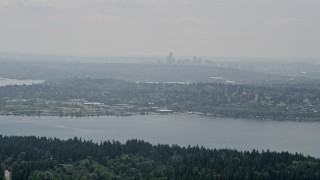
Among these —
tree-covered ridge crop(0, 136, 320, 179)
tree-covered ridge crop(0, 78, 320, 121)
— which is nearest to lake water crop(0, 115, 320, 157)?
tree-covered ridge crop(0, 78, 320, 121)

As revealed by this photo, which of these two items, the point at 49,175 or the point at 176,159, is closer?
the point at 49,175

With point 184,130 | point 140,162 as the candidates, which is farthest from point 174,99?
point 140,162

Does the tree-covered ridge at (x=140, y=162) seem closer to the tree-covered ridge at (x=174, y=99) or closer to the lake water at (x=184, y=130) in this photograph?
the lake water at (x=184, y=130)

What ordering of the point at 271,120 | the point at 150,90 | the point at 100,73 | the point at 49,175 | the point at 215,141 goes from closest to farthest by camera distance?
the point at 49,175 < the point at 215,141 < the point at 271,120 < the point at 150,90 < the point at 100,73

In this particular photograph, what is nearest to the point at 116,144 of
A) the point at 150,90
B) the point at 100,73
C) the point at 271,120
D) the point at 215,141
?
the point at 215,141

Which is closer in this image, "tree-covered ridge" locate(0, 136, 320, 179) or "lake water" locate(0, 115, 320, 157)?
"tree-covered ridge" locate(0, 136, 320, 179)

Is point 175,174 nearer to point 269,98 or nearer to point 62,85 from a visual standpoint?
point 269,98

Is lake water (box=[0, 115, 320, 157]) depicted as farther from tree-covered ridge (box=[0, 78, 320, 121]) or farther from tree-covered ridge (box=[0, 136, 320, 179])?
tree-covered ridge (box=[0, 136, 320, 179])
